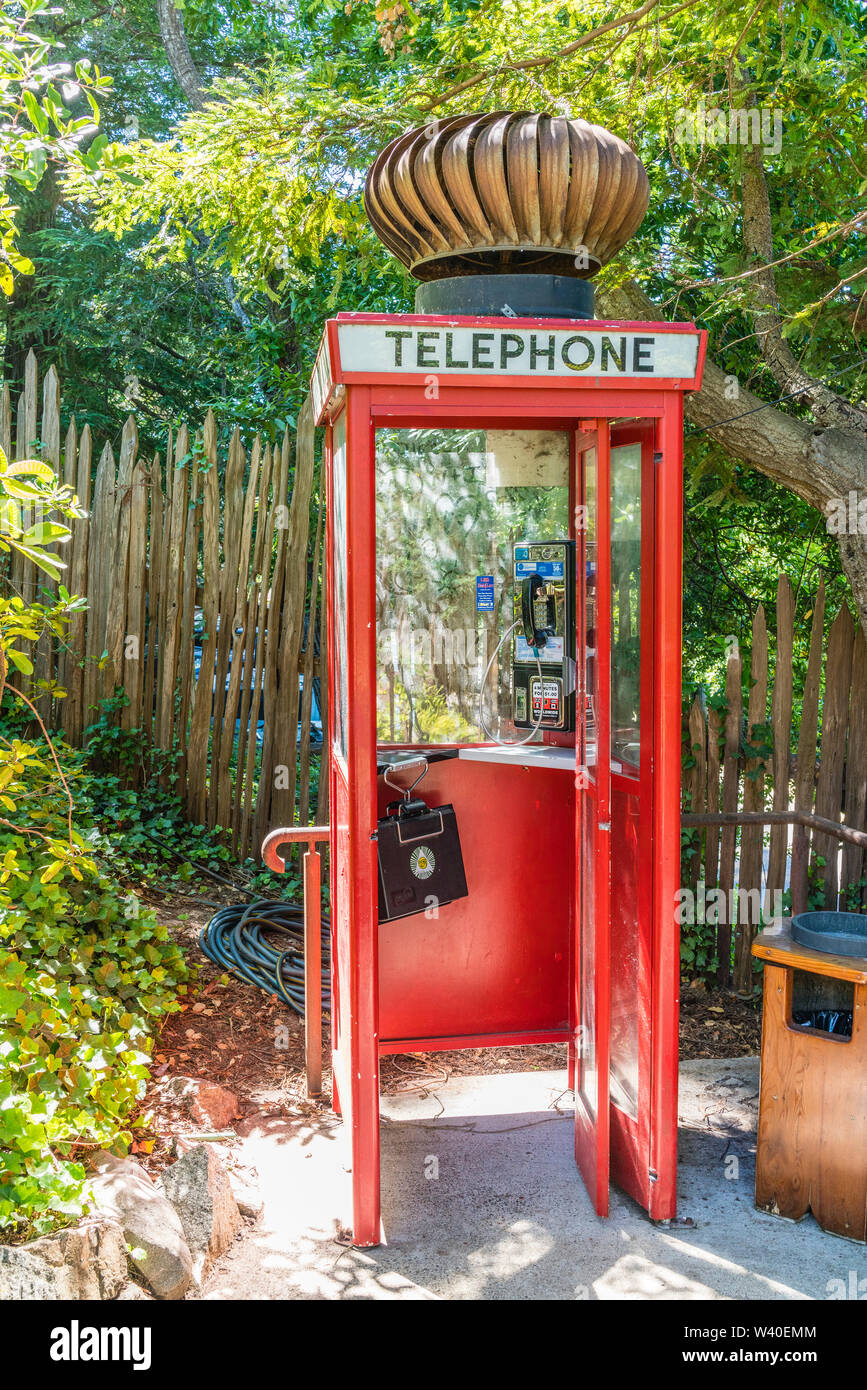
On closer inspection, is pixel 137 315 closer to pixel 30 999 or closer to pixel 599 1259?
pixel 30 999

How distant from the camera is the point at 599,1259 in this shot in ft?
10.1

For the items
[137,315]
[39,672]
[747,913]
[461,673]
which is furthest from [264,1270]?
[137,315]

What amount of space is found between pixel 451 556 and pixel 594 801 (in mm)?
1350

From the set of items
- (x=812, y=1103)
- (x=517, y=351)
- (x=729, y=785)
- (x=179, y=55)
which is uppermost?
(x=179, y=55)

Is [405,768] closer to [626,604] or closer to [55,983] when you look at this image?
[626,604]

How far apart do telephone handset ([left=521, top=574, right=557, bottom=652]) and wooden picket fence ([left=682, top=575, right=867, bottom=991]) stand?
1188mm

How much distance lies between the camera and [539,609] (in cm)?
408

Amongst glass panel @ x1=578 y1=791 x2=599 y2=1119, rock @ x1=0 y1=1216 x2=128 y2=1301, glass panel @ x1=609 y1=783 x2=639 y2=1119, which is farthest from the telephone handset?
rock @ x1=0 y1=1216 x2=128 y2=1301

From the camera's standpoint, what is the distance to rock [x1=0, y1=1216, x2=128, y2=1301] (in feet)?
7.66

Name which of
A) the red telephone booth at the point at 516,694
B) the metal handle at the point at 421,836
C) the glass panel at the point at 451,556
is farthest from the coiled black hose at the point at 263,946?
the glass panel at the point at 451,556

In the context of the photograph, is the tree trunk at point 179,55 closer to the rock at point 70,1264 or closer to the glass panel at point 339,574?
the glass panel at point 339,574

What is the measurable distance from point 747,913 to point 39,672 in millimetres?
4154

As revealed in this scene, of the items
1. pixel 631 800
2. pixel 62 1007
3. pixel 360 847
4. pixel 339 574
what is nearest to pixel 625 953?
pixel 631 800

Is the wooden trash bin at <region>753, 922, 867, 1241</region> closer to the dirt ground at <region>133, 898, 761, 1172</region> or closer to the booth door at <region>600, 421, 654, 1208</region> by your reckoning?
the booth door at <region>600, 421, 654, 1208</region>
